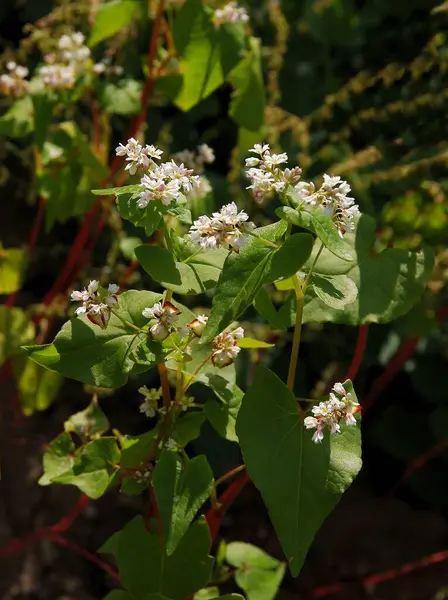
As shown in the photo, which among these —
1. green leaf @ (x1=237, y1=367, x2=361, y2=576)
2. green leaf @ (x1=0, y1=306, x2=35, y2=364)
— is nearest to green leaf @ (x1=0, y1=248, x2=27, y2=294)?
green leaf @ (x1=0, y1=306, x2=35, y2=364)

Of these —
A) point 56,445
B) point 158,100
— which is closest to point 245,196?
point 158,100

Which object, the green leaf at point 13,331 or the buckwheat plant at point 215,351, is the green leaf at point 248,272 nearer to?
the buckwheat plant at point 215,351

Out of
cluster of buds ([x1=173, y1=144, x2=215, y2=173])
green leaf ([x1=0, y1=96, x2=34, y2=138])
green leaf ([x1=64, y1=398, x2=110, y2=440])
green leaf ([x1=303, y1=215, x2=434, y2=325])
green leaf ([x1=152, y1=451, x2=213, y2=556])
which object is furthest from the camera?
green leaf ([x1=0, y1=96, x2=34, y2=138])

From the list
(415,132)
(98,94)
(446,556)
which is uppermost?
(98,94)

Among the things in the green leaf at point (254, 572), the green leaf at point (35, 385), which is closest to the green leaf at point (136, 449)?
the green leaf at point (254, 572)

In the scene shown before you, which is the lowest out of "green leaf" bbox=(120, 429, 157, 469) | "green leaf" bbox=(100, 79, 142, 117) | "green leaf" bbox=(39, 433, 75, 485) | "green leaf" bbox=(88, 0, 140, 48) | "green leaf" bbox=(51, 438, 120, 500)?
"green leaf" bbox=(39, 433, 75, 485)

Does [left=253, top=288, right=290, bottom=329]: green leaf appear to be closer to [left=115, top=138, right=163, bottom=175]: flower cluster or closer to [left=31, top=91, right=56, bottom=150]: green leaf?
[left=115, top=138, right=163, bottom=175]: flower cluster

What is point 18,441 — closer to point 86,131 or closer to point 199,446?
point 199,446

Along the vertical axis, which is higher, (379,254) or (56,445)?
(379,254)

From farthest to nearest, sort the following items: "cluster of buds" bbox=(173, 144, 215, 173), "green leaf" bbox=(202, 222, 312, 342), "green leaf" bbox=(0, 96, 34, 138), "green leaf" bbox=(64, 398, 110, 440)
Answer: "green leaf" bbox=(0, 96, 34, 138) → "cluster of buds" bbox=(173, 144, 215, 173) → "green leaf" bbox=(64, 398, 110, 440) → "green leaf" bbox=(202, 222, 312, 342)
